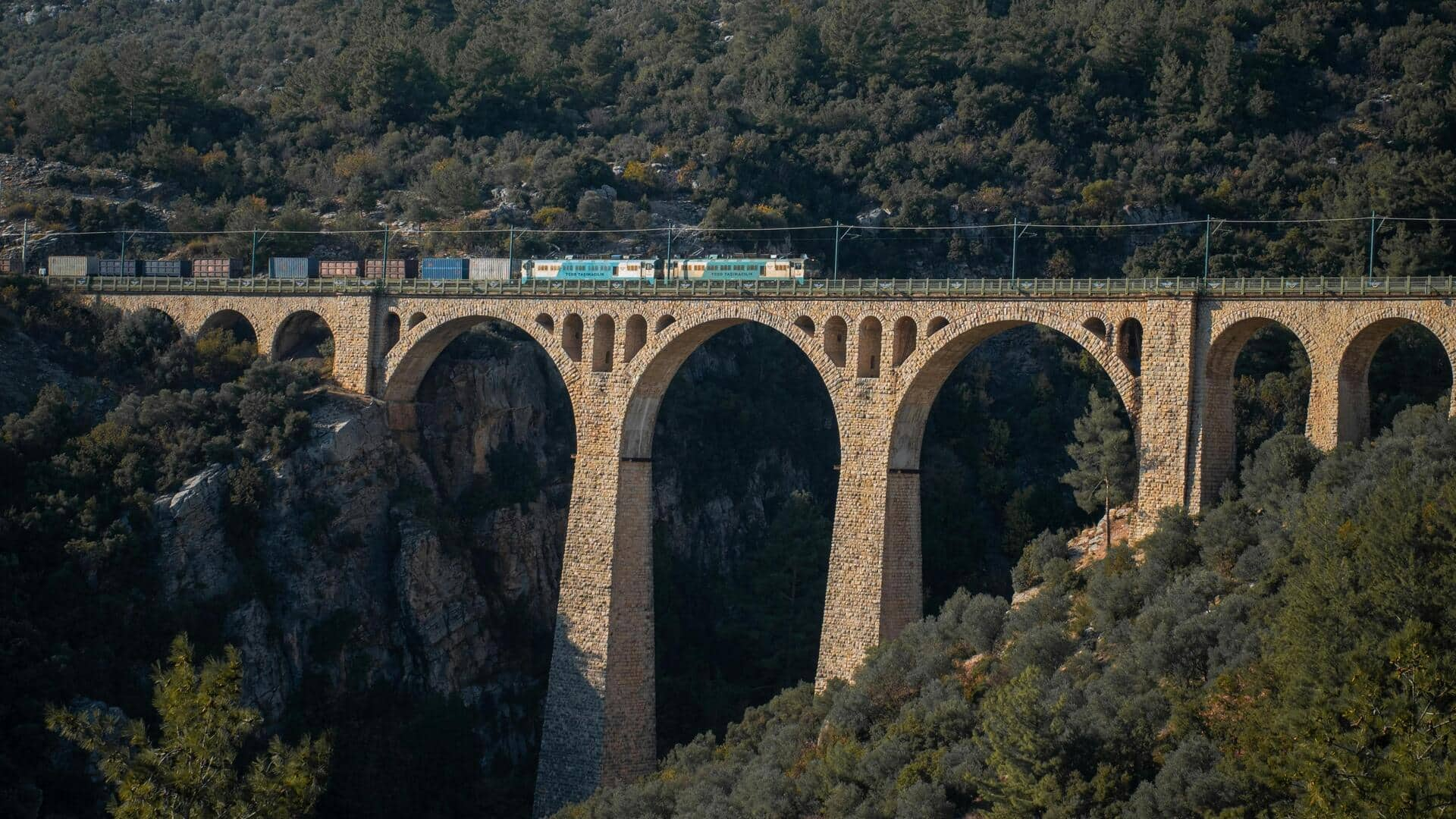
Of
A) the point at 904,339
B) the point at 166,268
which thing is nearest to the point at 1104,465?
the point at 904,339

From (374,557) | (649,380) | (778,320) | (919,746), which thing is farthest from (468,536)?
(919,746)

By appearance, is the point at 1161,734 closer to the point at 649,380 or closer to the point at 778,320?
the point at 778,320

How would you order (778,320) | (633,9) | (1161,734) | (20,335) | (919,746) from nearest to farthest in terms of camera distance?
(1161,734), (919,746), (778,320), (20,335), (633,9)

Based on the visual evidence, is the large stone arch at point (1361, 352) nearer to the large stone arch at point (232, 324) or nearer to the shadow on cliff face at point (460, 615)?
the shadow on cliff face at point (460, 615)

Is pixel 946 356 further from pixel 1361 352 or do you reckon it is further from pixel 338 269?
pixel 338 269

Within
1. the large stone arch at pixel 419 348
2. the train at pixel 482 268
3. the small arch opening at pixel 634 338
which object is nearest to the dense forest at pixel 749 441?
the large stone arch at pixel 419 348

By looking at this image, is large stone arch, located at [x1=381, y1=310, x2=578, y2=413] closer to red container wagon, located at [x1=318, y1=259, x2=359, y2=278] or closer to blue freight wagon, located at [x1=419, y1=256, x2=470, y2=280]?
blue freight wagon, located at [x1=419, y1=256, x2=470, y2=280]
